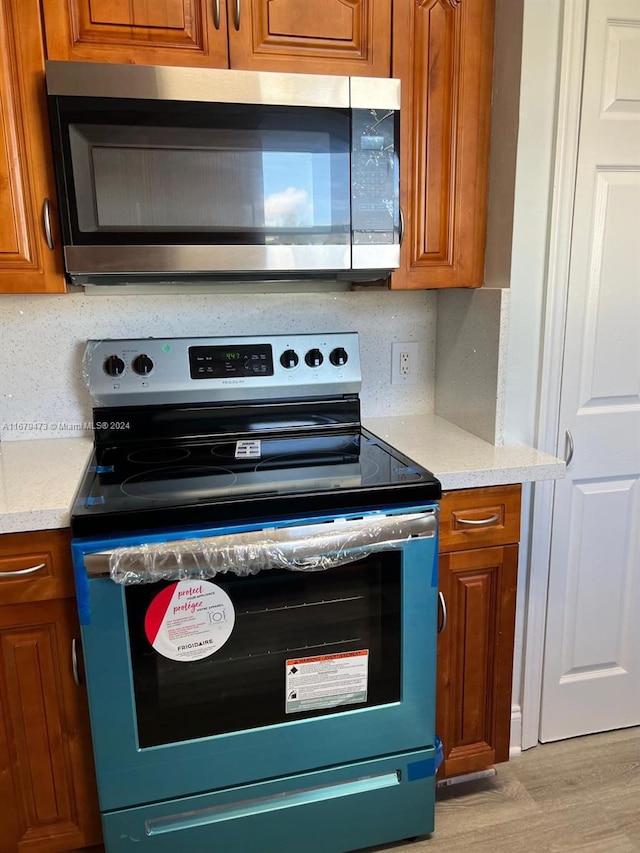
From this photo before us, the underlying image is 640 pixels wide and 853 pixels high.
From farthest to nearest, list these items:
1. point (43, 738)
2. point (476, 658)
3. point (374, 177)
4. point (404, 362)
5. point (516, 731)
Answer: point (404, 362) → point (516, 731) → point (476, 658) → point (374, 177) → point (43, 738)

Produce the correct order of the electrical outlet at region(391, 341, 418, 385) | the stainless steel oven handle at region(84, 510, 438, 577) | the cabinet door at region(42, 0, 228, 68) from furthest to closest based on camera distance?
the electrical outlet at region(391, 341, 418, 385) < the cabinet door at region(42, 0, 228, 68) < the stainless steel oven handle at region(84, 510, 438, 577)

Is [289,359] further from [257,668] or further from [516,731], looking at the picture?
[516,731]

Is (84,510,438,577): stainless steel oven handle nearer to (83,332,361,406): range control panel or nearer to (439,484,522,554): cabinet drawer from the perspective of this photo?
(439,484,522,554): cabinet drawer

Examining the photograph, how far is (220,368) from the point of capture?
71.1 inches

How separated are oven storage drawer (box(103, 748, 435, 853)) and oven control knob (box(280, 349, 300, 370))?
1.02 m

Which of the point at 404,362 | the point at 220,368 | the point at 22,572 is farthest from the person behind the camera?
the point at 404,362

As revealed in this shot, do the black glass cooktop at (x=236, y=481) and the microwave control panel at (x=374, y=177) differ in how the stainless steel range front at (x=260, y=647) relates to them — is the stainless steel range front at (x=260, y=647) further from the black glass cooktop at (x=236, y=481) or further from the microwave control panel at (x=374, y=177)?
the microwave control panel at (x=374, y=177)

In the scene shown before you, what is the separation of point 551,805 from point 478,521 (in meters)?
0.83

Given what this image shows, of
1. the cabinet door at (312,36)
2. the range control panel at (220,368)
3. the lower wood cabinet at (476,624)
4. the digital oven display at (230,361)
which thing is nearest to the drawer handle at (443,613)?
the lower wood cabinet at (476,624)

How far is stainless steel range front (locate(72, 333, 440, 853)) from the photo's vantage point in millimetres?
1320

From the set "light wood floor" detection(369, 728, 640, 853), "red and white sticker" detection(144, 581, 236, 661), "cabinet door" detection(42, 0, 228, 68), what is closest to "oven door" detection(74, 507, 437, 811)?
"red and white sticker" detection(144, 581, 236, 661)

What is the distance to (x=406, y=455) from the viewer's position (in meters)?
1.65

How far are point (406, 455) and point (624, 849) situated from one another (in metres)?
1.10

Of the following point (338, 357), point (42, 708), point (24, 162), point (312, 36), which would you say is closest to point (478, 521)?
point (338, 357)
